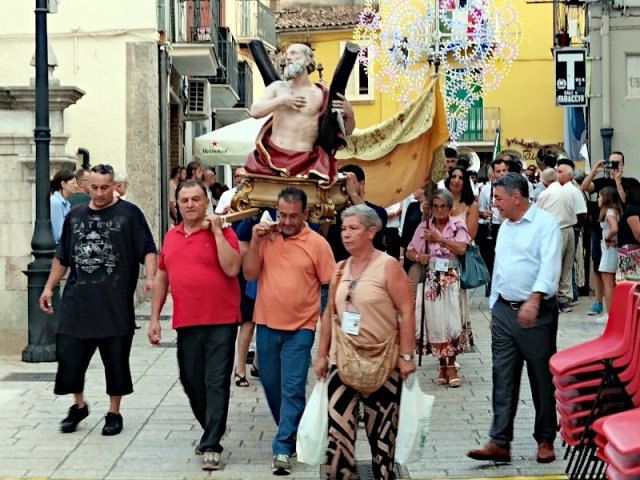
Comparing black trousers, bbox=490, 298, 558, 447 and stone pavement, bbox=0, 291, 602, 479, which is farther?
black trousers, bbox=490, 298, 558, 447

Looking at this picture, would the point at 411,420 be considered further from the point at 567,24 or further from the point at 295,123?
the point at 567,24

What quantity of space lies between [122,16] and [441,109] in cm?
926

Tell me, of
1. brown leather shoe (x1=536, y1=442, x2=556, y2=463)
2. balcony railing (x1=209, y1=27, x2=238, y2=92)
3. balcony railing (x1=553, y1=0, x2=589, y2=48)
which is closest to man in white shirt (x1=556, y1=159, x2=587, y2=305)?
balcony railing (x1=553, y1=0, x2=589, y2=48)

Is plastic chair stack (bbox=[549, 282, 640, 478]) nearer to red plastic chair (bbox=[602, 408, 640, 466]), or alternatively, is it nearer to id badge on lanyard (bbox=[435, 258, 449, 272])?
red plastic chair (bbox=[602, 408, 640, 466])

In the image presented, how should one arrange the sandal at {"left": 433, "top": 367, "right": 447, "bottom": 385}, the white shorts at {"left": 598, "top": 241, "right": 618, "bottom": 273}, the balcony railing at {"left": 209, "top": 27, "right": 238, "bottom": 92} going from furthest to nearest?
the balcony railing at {"left": 209, "top": 27, "right": 238, "bottom": 92} → the white shorts at {"left": 598, "top": 241, "right": 618, "bottom": 273} → the sandal at {"left": 433, "top": 367, "right": 447, "bottom": 385}

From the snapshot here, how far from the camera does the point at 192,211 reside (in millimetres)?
8164

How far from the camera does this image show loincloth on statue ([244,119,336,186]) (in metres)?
8.74

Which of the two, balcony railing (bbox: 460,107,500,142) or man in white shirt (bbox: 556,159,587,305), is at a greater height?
balcony railing (bbox: 460,107,500,142)

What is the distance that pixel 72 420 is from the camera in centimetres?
921

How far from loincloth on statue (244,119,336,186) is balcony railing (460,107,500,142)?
3822 cm

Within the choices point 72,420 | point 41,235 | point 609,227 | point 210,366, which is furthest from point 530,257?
point 609,227

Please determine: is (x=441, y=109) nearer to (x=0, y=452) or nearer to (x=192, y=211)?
(x=192, y=211)

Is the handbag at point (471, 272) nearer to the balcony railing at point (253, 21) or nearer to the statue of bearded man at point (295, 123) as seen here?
the statue of bearded man at point (295, 123)

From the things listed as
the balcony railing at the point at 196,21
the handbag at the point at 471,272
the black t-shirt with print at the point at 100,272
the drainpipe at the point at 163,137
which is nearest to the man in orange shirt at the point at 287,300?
the black t-shirt with print at the point at 100,272
